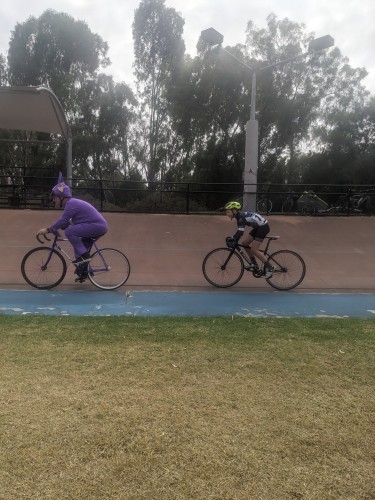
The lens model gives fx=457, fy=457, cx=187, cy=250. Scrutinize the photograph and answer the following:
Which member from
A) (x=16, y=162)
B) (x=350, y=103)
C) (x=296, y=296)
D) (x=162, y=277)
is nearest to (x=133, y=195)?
(x=162, y=277)

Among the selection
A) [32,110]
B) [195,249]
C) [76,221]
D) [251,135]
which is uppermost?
[32,110]

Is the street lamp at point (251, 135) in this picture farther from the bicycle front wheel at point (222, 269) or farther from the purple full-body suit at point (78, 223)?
the purple full-body suit at point (78, 223)

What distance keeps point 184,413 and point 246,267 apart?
4994mm

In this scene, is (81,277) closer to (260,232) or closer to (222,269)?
(222,269)

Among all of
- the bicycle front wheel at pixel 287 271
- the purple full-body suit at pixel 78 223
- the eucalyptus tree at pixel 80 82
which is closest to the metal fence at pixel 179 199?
the bicycle front wheel at pixel 287 271

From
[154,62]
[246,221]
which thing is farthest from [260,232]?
[154,62]

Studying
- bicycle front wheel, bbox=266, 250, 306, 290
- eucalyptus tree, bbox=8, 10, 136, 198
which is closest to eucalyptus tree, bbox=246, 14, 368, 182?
eucalyptus tree, bbox=8, 10, 136, 198

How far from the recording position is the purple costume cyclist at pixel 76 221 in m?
7.13

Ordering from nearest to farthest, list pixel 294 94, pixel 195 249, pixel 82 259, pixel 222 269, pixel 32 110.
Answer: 1. pixel 82 259
2. pixel 222 269
3. pixel 195 249
4. pixel 32 110
5. pixel 294 94

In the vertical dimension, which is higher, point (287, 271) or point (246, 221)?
point (246, 221)

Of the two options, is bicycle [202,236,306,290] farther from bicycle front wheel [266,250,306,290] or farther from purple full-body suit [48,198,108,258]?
purple full-body suit [48,198,108,258]

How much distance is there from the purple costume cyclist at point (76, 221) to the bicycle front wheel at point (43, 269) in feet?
1.80

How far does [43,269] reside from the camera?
7715 mm

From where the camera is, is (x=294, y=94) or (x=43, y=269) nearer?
(x=43, y=269)
